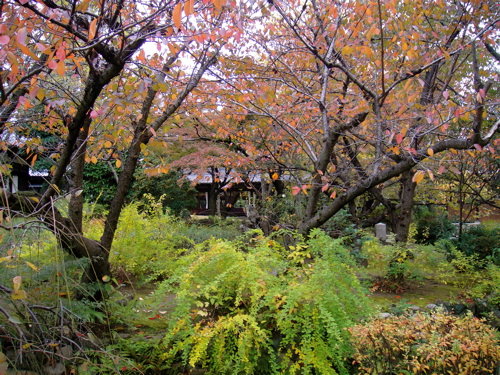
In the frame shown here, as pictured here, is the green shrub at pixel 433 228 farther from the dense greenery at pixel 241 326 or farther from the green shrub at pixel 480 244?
the dense greenery at pixel 241 326

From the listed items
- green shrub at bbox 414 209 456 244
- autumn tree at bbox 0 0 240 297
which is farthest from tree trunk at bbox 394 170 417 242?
green shrub at bbox 414 209 456 244

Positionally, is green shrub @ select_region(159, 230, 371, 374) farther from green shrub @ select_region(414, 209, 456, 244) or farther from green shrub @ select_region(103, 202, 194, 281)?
green shrub @ select_region(414, 209, 456, 244)

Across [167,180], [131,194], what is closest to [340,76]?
[167,180]

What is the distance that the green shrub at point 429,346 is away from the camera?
217 centimetres

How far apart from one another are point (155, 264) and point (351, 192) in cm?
237

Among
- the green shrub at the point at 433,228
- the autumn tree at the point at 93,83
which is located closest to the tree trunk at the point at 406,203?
the autumn tree at the point at 93,83

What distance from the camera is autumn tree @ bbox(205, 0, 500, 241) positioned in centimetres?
323

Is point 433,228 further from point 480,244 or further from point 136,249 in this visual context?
point 136,249

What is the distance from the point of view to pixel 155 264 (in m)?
4.21

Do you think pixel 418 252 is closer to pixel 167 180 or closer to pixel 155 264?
pixel 155 264

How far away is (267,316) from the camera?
2.79m

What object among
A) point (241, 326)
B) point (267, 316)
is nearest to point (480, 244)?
point (267, 316)

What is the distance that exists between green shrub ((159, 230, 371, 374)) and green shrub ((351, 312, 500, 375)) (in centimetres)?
20

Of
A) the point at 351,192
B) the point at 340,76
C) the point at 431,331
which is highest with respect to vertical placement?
the point at 340,76
